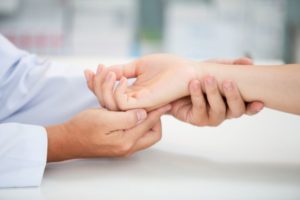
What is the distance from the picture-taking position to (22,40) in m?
2.05

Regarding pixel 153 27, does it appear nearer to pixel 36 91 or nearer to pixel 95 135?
pixel 36 91

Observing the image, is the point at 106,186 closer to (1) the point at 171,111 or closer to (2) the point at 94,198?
(2) the point at 94,198

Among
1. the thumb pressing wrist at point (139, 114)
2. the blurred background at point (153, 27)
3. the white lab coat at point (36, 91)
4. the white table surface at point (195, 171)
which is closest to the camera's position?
the white table surface at point (195, 171)

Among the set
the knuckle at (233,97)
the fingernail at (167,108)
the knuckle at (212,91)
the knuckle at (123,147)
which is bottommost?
the knuckle at (123,147)

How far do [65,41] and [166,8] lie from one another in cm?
50

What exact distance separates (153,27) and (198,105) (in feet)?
4.80

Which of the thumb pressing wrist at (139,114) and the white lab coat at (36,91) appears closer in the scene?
the thumb pressing wrist at (139,114)

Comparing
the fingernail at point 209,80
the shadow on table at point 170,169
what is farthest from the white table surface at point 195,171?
the fingernail at point 209,80

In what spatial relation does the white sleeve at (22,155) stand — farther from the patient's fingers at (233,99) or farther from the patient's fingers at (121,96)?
the patient's fingers at (233,99)

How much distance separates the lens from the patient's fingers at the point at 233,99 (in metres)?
0.59

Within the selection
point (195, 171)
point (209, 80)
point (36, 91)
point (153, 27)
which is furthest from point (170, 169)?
point (153, 27)

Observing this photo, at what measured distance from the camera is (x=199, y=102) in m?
0.62

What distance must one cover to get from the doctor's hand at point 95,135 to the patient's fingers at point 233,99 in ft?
0.41

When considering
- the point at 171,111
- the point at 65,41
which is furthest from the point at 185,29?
the point at 171,111
